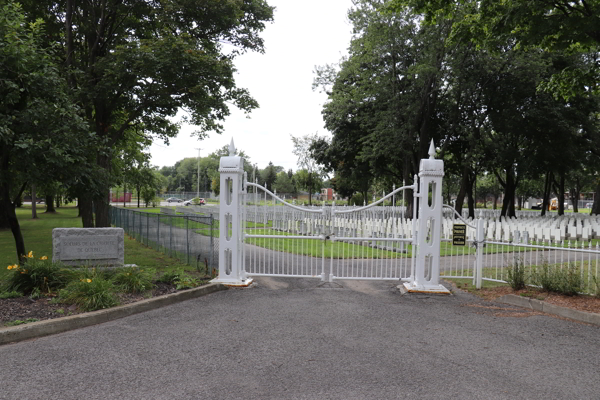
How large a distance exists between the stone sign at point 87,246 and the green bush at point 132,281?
1282 mm

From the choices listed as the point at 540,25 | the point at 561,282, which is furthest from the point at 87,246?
the point at 540,25

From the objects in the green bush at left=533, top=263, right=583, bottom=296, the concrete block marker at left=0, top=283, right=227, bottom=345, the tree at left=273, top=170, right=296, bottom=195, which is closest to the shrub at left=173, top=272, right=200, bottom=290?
the concrete block marker at left=0, top=283, right=227, bottom=345

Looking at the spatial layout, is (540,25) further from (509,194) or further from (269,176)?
(269,176)

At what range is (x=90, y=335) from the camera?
5.16 metres

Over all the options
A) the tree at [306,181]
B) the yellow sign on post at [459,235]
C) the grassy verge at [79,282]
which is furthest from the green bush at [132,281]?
the tree at [306,181]

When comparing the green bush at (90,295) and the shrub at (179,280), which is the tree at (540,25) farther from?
the green bush at (90,295)

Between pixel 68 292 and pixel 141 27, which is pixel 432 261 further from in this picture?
pixel 141 27

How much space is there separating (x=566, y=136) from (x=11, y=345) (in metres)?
27.9

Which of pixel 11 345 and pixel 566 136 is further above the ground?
pixel 566 136

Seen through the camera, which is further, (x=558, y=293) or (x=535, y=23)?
(x=535, y=23)

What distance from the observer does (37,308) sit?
5.87 metres

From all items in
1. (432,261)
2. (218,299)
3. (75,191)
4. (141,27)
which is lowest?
(218,299)

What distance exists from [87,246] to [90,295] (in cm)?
253

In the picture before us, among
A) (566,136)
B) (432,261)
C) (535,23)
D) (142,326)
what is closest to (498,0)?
(535,23)
